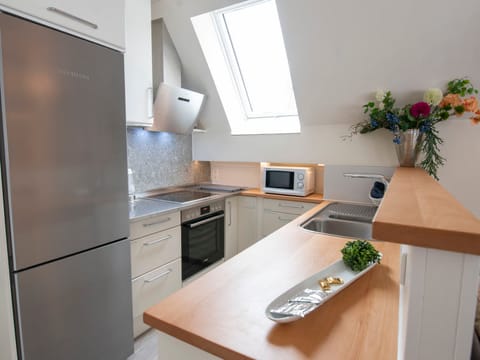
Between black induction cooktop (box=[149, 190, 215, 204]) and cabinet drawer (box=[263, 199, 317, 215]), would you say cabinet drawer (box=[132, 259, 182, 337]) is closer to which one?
black induction cooktop (box=[149, 190, 215, 204])

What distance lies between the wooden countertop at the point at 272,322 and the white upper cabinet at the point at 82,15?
52.6 inches

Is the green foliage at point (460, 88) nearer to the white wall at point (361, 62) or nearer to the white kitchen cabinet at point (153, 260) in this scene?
the white wall at point (361, 62)

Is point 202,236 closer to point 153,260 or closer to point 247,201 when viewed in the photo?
point 153,260

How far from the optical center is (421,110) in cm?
193

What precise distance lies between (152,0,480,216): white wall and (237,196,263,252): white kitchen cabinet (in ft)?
1.88

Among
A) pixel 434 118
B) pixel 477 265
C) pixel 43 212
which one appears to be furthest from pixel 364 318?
pixel 434 118

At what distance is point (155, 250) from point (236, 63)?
200 cm

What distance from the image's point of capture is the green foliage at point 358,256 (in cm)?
102

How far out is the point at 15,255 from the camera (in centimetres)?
120

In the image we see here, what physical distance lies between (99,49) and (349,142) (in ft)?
6.74

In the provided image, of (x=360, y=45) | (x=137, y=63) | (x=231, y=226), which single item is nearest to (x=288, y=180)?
(x=231, y=226)

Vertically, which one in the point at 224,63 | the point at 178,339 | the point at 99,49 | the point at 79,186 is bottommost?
A: the point at 178,339

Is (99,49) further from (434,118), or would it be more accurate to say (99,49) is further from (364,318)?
(434,118)

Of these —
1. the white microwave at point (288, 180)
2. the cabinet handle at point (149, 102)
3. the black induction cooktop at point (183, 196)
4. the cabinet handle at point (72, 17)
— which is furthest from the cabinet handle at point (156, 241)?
the cabinet handle at point (72, 17)
